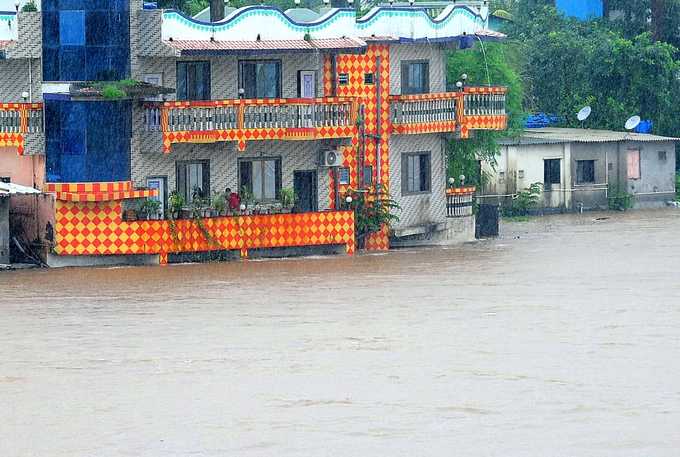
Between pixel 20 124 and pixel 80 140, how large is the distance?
4.42 feet

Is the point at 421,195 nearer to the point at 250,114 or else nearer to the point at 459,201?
the point at 459,201

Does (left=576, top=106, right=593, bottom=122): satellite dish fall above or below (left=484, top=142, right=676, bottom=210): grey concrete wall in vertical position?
above

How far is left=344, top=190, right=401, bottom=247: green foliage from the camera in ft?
142

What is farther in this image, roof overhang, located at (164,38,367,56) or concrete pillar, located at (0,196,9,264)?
roof overhang, located at (164,38,367,56)

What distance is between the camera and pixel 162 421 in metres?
22.7

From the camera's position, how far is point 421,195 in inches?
1790

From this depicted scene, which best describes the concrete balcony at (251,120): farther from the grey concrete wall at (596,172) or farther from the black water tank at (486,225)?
the grey concrete wall at (596,172)

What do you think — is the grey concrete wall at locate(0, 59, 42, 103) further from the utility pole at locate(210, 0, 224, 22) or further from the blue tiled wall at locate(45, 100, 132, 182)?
the utility pole at locate(210, 0, 224, 22)

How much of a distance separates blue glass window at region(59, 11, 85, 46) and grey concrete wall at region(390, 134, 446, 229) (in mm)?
8743

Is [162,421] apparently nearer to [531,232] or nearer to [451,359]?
[451,359]

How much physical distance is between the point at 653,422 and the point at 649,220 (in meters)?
30.4

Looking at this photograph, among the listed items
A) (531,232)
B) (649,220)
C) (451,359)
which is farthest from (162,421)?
(649,220)

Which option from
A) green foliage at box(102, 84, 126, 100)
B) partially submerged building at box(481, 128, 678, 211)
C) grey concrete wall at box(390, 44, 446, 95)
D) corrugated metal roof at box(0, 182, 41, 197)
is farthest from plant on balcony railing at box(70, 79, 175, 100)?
partially submerged building at box(481, 128, 678, 211)

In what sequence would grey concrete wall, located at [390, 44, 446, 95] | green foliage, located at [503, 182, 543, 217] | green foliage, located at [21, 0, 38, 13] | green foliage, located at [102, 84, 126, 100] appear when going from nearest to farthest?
green foliage, located at [102, 84, 126, 100] < green foliage, located at [21, 0, 38, 13] < grey concrete wall, located at [390, 44, 446, 95] < green foliage, located at [503, 182, 543, 217]
